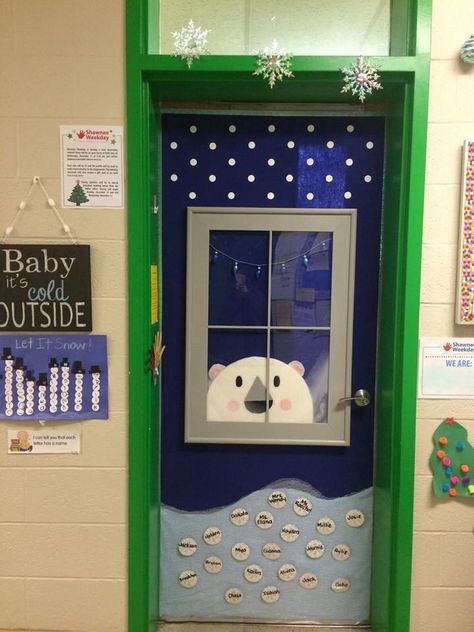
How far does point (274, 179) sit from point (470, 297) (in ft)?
2.70

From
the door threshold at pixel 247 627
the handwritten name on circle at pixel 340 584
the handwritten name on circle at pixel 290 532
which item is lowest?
the door threshold at pixel 247 627

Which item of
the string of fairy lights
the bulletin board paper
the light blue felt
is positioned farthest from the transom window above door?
the bulletin board paper

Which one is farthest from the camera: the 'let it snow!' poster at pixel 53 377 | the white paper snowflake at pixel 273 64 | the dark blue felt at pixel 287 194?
the dark blue felt at pixel 287 194

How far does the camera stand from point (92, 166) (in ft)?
5.78

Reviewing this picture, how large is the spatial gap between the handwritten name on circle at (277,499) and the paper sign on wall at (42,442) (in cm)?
77

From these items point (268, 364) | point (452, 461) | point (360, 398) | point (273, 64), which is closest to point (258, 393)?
point (268, 364)

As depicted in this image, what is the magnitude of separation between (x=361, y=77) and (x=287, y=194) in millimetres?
479

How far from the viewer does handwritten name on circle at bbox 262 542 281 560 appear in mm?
2088

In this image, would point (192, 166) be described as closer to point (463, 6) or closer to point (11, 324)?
point (11, 324)

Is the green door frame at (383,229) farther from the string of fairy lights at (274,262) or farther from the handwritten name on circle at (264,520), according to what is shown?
the handwritten name on circle at (264,520)

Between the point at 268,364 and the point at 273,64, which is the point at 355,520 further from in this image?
the point at 273,64

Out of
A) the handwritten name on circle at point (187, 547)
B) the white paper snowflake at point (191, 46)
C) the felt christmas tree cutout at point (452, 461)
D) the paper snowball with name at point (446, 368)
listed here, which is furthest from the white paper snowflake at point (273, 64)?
the handwritten name on circle at point (187, 547)

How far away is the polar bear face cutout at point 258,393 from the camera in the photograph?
2.05m

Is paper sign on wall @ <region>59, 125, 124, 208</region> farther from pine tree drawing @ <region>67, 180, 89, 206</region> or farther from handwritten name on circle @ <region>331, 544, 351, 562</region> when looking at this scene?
handwritten name on circle @ <region>331, 544, 351, 562</region>
